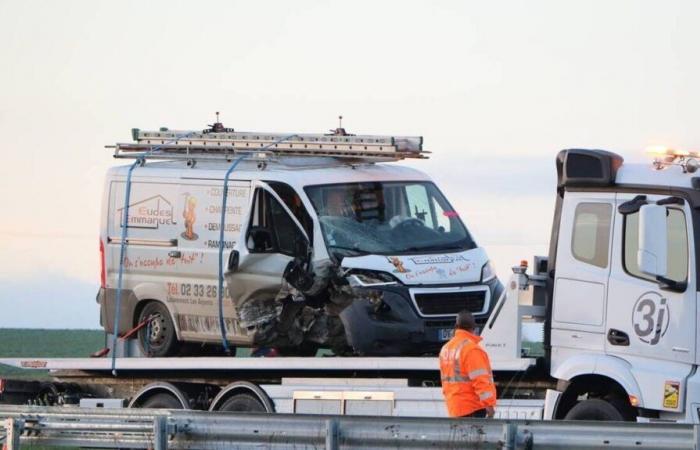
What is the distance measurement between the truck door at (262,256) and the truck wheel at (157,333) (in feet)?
4.02

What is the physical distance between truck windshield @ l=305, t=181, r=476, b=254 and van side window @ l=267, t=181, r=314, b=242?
0.43 feet

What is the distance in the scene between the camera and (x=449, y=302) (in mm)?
16750

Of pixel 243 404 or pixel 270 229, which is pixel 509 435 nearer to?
pixel 243 404

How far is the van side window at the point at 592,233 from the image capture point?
14055 mm

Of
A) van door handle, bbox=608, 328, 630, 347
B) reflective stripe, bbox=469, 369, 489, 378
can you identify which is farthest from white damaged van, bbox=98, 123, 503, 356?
reflective stripe, bbox=469, 369, 489, 378

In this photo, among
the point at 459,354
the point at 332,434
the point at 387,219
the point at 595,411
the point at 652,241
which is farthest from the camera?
the point at 387,219

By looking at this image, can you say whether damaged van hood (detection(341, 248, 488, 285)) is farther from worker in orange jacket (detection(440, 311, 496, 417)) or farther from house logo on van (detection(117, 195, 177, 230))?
worker in orange jacket (detection(440, 311, 496, 417))

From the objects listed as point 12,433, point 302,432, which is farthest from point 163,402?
point 302,432

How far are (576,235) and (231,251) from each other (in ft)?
15.4

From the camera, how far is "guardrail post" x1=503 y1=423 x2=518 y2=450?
10820 millimetres

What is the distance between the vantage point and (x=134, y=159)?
19281mm

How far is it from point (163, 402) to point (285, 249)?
208 centimetres

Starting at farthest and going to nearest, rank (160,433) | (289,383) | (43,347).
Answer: (43,347) < (289,383) < (160,433)

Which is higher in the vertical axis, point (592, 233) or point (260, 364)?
point (592, 233)
